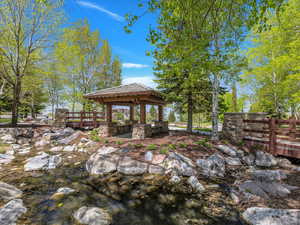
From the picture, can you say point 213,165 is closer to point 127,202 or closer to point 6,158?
point 127,202

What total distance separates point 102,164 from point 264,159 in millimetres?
7251

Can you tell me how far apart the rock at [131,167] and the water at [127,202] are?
0.41 metres

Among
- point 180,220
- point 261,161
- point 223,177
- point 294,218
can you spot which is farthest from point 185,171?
point 261,161

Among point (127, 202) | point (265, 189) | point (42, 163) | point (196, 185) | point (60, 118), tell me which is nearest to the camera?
point (127, 202)

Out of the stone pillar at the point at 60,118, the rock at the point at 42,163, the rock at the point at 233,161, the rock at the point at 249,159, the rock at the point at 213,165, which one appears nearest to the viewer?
the rock at the point at 213,165

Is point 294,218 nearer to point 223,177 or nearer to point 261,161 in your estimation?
point 223,177

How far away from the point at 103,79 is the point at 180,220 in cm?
1953

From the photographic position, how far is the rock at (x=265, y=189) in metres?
3.62

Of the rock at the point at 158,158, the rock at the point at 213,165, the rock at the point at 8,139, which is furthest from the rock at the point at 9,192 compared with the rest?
the rock at the point at 8,139

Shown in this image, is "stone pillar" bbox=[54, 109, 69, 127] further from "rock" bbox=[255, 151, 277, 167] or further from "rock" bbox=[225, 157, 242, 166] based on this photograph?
"rock" bbox=[255, 151, 277, 167]

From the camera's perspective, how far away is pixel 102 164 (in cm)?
546

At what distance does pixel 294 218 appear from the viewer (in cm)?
270

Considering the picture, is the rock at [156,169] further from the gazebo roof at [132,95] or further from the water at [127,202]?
the gazebo roof at [132,95]

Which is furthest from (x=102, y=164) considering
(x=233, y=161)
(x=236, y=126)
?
(x=236, y=126)
